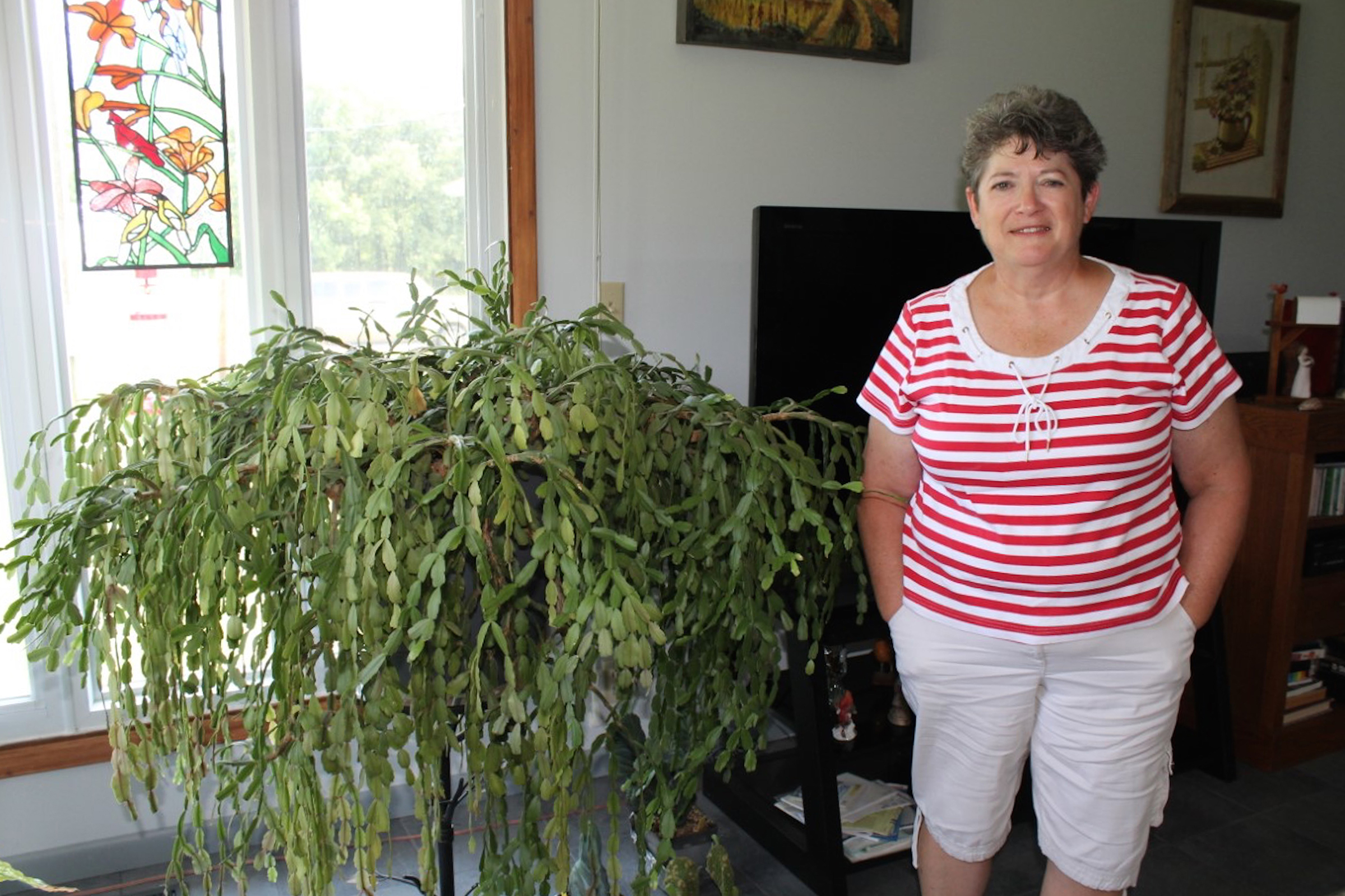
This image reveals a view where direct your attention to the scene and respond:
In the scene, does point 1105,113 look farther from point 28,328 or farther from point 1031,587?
point 28,328

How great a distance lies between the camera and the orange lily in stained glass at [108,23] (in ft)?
6.62

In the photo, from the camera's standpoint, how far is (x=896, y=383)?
5.25ft

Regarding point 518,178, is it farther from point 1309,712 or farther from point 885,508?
point 1309,712

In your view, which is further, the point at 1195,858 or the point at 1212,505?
the point at 1195,858

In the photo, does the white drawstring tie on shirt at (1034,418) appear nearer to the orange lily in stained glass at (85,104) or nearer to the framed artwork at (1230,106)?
the orange lily in stained glass at (85,104)

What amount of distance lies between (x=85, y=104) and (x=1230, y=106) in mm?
2909

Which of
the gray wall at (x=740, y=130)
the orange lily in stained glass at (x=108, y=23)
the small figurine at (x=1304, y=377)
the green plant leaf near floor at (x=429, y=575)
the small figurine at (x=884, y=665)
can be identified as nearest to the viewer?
the green plant leaf near floor at (x=429, y=575)

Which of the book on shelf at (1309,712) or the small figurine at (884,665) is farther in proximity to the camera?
the book on shelf at (1309,712)

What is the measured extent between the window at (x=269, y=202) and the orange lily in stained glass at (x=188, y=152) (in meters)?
0.05

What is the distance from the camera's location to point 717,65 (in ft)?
8.07

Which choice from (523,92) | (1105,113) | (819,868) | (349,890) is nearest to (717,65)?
(523,92)

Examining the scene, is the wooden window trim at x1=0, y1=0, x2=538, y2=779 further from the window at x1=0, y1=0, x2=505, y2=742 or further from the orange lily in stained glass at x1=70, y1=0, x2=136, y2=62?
the orange lily in stained glass at x1=70, y1=0, x2=136, y2=62

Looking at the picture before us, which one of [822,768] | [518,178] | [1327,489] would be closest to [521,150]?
[518,178]

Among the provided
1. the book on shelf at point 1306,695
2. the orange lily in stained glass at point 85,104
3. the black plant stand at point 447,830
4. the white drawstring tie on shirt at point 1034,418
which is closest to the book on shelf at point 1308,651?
the book on shelf at point 1306,695
